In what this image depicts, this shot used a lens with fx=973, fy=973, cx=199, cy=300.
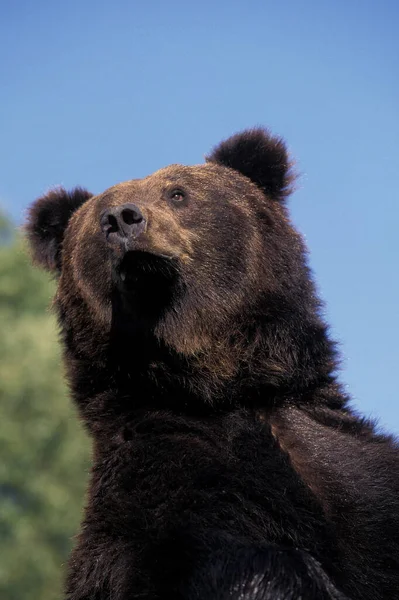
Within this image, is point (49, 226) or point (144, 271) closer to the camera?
point (144, 271)

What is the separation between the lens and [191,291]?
20.2 feet

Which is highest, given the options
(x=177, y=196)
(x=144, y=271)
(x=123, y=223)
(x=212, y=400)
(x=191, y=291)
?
(x=177, y=196)

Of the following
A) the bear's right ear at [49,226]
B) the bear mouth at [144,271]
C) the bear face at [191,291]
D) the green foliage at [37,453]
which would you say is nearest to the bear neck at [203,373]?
the bear face at [191,291]

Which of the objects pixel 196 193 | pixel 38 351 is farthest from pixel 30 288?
pixel 196 193

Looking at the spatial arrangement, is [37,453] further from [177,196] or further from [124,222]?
[124,222]

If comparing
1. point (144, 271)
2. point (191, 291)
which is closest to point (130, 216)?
point (144, 271)

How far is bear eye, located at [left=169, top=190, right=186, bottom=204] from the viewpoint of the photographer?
6478mm

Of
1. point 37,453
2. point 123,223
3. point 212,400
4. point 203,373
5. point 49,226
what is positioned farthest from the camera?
point 37,453

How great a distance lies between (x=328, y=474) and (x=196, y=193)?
2.12 metres

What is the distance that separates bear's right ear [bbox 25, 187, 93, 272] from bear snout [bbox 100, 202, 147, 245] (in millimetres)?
1341

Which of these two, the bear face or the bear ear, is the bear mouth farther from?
the bear ear

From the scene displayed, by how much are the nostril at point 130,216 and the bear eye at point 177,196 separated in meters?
0.75

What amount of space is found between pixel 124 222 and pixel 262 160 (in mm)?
1761

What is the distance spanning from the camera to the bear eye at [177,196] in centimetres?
648
